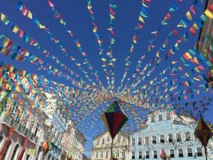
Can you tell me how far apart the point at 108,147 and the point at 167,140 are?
11.3m

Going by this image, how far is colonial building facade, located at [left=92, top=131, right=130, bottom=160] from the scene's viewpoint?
32.1 metres

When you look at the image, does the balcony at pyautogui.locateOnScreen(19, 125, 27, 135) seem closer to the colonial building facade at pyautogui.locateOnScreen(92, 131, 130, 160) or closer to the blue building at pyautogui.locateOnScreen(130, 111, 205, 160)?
the blue building at pyautogui.locateOnScreen(130, 111, 205, 160)

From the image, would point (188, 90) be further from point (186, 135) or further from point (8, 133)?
point (186, 135)

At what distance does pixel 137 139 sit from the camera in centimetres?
3156

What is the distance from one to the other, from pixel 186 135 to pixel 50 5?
26368 millimetres

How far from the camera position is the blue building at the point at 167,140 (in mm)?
26370

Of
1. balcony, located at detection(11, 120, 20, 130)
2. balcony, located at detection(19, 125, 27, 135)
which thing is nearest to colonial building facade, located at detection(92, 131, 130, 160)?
balcony, located at detection(19, 125, 27, 135)

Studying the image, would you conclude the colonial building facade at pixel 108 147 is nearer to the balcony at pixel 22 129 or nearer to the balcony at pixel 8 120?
the balcony at pixel 22 129

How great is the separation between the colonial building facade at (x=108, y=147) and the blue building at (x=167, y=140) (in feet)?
4.23

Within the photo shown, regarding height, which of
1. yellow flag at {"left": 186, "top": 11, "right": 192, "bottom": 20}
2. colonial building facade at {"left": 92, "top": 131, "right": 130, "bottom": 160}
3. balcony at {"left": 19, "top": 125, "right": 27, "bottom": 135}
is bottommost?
balcony at {"left": 19, "top": 125, "right": 27, "bottom": 135}

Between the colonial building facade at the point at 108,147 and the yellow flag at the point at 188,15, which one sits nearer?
the yellow flag at the point at 188,15

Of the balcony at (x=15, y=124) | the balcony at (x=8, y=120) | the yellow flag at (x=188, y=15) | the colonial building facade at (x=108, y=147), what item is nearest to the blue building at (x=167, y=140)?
the colonial building facade at (x=108, y=147)

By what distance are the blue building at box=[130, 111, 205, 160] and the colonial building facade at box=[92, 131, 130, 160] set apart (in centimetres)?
129

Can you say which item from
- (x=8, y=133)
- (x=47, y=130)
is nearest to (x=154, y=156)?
(x=47, y=130)
